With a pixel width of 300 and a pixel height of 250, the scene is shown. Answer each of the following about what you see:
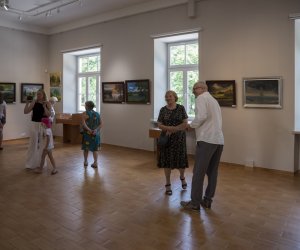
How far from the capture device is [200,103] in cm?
382

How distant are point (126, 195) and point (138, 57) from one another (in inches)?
195

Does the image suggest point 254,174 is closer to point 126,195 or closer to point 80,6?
point 126,195

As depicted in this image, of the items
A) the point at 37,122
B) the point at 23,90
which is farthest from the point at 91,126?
the point at 23,90

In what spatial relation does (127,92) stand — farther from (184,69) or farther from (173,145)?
(173,145)

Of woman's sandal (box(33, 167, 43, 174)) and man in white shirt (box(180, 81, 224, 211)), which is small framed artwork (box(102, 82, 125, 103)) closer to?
woman's sandal (box(33, 167, 43, 174))

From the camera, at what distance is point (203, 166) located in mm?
3914

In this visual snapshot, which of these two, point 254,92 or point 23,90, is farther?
point 23,90

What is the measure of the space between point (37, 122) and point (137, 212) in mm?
2995

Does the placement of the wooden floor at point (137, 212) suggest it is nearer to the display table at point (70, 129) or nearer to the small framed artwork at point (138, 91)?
the small framed artwork at point (138, 91)

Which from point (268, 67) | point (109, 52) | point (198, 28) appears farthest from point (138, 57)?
point (268, 67)

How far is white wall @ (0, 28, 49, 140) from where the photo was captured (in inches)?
407

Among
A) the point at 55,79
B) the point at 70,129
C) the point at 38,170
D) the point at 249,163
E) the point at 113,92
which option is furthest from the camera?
the point at 55,79

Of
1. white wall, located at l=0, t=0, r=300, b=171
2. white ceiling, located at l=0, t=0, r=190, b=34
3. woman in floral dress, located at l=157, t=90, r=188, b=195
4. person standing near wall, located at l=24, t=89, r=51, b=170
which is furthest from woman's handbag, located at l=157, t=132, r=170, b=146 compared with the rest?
white ceiling, located at l=0, t=0, r=190, b=34

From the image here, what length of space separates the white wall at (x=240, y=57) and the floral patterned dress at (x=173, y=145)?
2.49 metres
